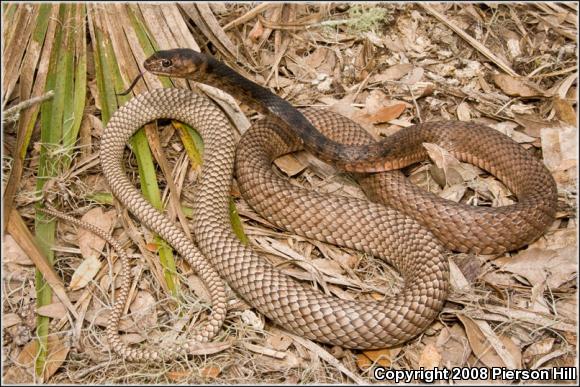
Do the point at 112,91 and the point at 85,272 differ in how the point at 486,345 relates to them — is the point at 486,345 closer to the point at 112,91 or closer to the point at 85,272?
the point at 85,272

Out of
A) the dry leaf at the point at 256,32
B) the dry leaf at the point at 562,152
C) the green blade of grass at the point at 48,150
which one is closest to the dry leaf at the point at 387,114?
the dry leaf at the point at 562,152

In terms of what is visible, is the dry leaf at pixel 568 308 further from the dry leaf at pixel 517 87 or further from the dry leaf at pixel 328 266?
the dry leaf at pixel 517 87

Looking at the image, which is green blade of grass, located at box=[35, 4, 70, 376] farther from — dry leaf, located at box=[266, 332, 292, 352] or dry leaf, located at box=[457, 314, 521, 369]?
dry leaf, located at box=[457, 314, 521, 369]

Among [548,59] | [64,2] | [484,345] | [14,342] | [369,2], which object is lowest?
[484,345]

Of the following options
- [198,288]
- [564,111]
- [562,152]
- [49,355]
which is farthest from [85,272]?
[564,111]

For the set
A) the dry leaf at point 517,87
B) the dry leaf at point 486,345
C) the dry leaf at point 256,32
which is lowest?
the dry leaf at point 486,345

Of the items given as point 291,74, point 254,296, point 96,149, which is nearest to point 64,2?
point 96,149

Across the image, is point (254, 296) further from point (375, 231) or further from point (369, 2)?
point (369, 2)
